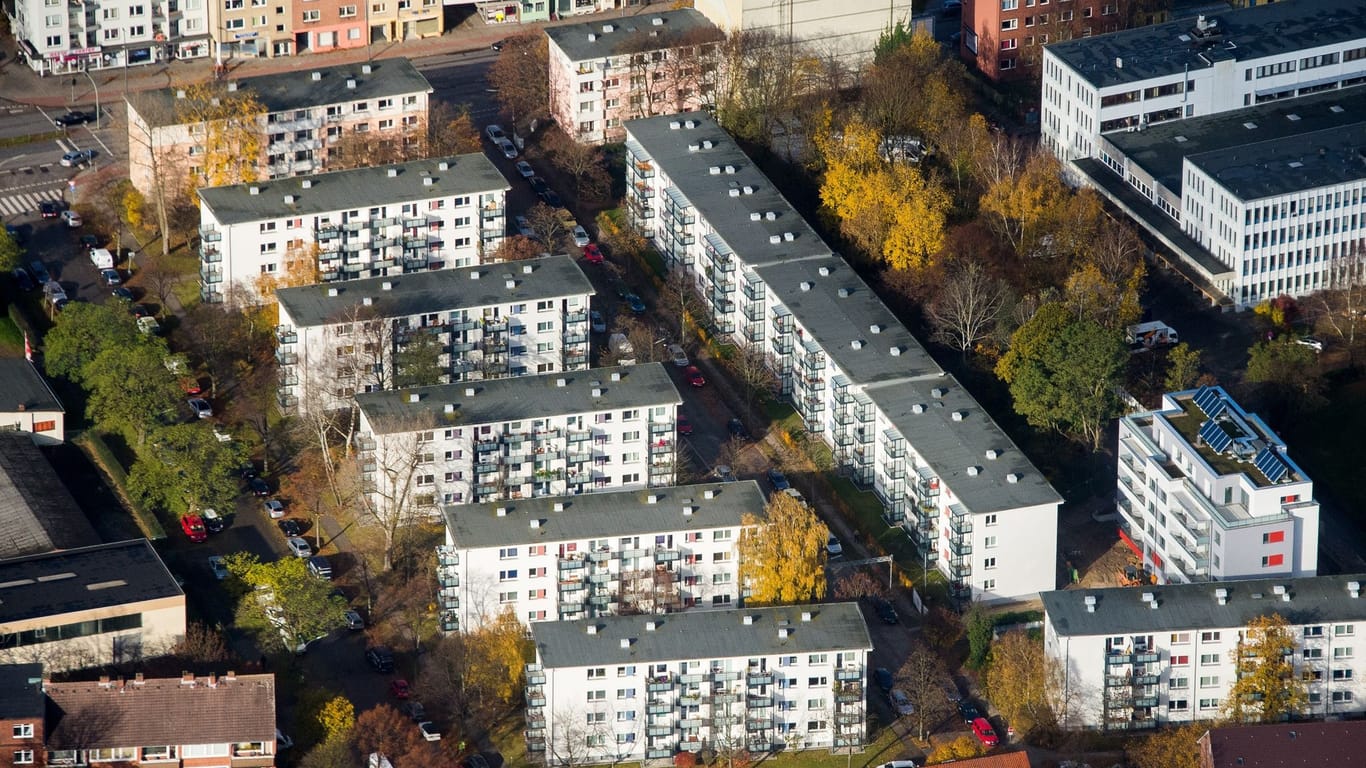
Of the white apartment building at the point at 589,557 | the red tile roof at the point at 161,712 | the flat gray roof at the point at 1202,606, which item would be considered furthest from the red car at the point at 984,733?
the red tile roof at the point at 161,712

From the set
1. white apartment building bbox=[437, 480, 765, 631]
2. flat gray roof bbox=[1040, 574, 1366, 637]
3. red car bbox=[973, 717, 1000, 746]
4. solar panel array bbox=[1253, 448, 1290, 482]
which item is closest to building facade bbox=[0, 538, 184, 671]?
white apartment building bbox=[437, 480, 765, 631]

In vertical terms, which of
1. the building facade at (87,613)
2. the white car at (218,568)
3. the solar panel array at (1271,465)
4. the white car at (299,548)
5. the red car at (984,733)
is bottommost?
the red car at (984,733)

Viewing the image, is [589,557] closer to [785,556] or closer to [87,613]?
[785,556]

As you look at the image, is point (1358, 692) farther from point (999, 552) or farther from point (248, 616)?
point (248, 616)

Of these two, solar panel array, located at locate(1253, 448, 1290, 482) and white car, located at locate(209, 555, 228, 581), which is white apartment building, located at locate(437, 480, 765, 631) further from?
solar panel array, located at locate(1253, 448, 1290, 482)

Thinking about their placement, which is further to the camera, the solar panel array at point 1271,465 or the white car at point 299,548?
the white car at point 299,548

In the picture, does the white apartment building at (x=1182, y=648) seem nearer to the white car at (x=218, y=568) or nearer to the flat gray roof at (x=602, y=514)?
the flat gray roof at (x=602, y=514)

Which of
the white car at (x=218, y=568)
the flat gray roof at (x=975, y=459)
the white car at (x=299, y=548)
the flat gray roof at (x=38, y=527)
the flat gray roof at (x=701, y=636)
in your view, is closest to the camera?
the flat gray roof at (x=701, y=636)
